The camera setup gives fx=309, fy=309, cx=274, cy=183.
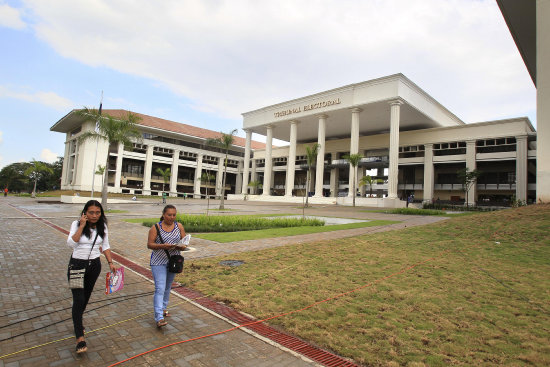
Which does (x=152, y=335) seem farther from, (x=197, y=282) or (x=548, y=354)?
(x=548, y=354)

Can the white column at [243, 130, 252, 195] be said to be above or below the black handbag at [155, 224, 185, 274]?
above

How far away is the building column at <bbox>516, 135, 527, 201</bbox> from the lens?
38.1m

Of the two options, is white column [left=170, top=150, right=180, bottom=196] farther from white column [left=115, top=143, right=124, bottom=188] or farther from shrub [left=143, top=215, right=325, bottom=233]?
shrub [left=143, top=215, right=325, bottom=233]

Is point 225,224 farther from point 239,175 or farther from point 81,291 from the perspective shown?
point 239,175

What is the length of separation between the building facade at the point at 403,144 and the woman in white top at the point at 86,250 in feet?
119

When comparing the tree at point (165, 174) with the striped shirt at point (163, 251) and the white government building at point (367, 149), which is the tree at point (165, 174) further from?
the striped shirt at point (163, 251)

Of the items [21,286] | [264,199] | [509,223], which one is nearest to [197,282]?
[21,286]

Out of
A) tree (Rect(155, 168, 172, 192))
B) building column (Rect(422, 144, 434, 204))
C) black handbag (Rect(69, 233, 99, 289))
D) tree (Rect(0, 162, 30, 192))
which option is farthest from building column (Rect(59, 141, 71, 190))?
black handbag (Rect(69, 233, 99, 289))

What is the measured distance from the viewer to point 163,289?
13.5ft

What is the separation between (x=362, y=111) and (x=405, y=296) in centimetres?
4346

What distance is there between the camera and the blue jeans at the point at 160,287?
403 cm

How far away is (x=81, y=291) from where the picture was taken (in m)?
3.45

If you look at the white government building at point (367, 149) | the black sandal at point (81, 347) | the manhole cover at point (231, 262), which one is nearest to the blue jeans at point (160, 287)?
the black sandal at point (81, 347)

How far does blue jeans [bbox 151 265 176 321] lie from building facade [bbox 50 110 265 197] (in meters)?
48.5
